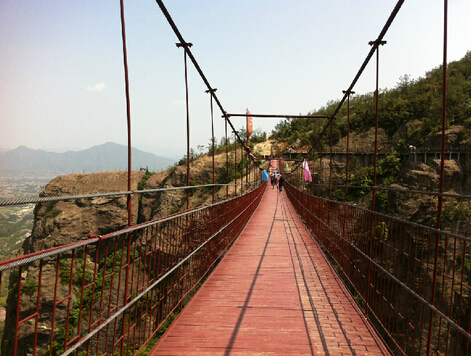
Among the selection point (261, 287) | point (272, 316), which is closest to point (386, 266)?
point (272, 316)

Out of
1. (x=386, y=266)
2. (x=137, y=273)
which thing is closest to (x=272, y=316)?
(x=386, y=266)

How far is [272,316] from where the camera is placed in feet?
12.7

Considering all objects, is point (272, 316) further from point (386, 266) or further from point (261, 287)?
point (386, 266)

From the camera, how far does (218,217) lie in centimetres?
625

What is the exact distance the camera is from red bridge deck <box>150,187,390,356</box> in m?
3.17

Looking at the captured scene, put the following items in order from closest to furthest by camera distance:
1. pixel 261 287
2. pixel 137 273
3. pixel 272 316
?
1. pixel 272 316
2. pixel 137 273
3. pixel 261 287

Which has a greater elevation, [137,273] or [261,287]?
[137,273]

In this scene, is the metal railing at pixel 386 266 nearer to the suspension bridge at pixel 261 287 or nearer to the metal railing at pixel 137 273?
the suspension bridge at pixel 261 287

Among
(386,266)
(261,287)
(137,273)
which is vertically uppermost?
(386,266)

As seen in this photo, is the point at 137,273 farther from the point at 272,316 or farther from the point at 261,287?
the point at 272,316

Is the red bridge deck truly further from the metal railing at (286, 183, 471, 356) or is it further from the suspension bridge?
the metal railing at (286, 183, 471, 356)

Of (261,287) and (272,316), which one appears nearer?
(272,316)

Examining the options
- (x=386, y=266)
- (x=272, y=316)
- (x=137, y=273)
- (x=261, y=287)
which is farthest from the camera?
(x=261, y=287)

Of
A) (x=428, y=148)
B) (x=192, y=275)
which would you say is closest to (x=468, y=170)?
(x=428, y=148)
